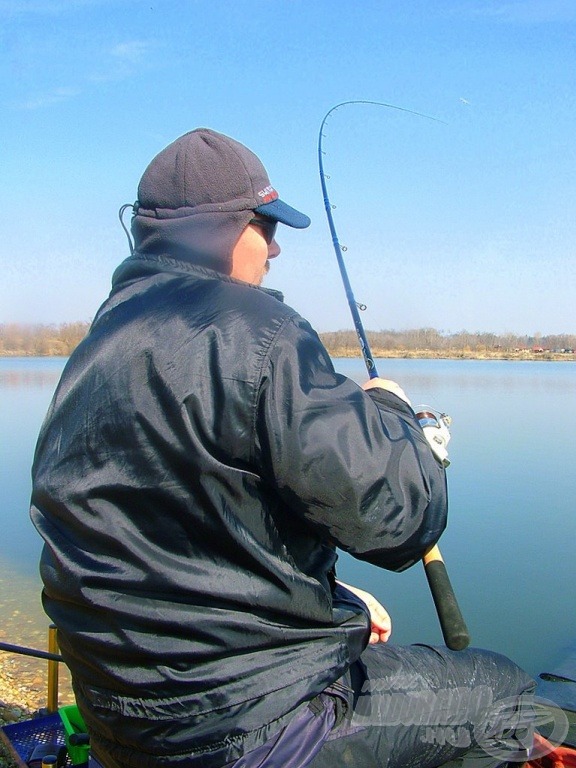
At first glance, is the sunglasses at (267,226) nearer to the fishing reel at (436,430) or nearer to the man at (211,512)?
the man at (211,512)

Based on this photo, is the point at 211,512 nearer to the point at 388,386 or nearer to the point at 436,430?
the point at 388,386

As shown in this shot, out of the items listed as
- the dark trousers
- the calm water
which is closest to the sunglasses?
the dark trousers

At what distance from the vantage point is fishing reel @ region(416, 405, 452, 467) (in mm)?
1595

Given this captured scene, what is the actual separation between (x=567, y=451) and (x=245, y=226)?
33.1 feet

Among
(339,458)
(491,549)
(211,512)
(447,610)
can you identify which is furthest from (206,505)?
(491,549)

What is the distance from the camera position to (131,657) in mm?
1286

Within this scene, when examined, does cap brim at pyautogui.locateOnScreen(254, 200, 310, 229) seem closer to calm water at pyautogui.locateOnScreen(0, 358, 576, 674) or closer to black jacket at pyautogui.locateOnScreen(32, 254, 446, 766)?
black jacket at pyautogui.locateOnScreen(32, 254, 446, 766)

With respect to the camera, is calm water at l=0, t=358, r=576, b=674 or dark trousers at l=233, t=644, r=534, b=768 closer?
dark trousers at l=233, t=644, r=534, b=768

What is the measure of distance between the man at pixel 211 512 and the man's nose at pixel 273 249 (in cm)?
17

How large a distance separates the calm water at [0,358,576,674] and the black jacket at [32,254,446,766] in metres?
3.74

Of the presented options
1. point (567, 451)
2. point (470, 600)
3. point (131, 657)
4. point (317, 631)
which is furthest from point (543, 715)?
point (567, 451)

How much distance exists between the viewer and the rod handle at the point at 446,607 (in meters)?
1.59

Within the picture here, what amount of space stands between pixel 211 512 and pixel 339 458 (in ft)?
0.74

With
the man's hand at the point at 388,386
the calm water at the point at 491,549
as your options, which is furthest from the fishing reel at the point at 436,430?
the calm water at the point at 491,549
